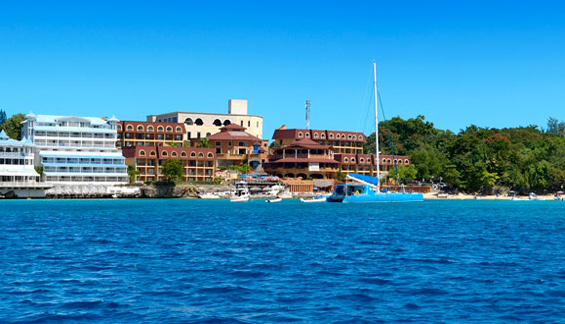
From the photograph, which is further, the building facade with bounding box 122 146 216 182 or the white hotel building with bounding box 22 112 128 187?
the building facade with bounding box 122 146 216 182

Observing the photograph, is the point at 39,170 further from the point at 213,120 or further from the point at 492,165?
the point at 492,165

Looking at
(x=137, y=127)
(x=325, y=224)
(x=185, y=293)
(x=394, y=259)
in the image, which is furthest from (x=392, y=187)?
(x=185, y=293)

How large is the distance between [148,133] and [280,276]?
14179 centimetres

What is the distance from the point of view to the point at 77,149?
147625 mm

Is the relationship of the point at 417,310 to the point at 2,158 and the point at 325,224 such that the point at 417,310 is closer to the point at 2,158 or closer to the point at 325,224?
the point at 325,224

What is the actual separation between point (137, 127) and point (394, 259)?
136094 millimetres

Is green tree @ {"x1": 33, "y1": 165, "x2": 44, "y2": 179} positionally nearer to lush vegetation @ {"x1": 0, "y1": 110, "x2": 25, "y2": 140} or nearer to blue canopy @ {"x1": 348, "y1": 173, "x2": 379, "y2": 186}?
lush vegetation @ {"x1": 0, "y1": 110, "x2": 25, "y2": 140}

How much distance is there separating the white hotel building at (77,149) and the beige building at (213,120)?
98.4 ft

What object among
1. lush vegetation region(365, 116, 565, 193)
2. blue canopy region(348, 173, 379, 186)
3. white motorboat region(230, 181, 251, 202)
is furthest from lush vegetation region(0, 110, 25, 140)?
lush vegetation region(365, 116, 565, 193)

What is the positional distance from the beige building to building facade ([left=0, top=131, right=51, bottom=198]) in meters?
49.4

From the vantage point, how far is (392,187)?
16262 cm

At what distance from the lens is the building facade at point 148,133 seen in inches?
6619

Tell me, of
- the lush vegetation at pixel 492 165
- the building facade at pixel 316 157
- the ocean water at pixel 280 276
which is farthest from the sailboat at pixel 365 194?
the ocean water at pixel 280 276

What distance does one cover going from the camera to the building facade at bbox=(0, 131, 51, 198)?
131m
